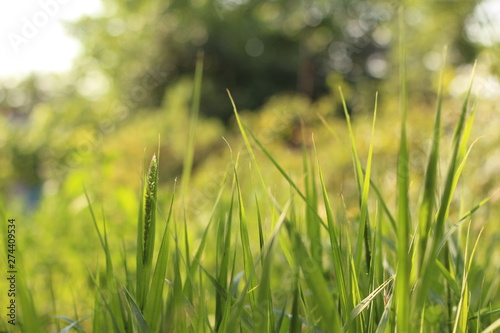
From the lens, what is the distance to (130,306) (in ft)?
1.79

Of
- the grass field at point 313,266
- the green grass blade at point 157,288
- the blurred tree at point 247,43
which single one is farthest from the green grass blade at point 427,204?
the blurred tree at point 247,43

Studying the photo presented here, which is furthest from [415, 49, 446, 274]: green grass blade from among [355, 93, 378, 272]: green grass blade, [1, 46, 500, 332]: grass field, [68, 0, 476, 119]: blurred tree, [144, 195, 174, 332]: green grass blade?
[68, 0, 476, 119]: blurred tree

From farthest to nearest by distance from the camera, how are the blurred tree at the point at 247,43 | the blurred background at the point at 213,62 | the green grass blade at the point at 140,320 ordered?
1. the blurred tree at the point at 247,43
2. the blurred background at the point at 213,62
3. the green grass blade at the point at 140,320

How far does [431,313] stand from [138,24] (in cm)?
1370

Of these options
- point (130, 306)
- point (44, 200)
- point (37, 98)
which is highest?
point (130, 306)

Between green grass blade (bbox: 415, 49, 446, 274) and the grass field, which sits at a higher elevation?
green grass blade (bbox: 415, 49, 446, 274)

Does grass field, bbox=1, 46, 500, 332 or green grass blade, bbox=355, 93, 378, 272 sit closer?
grass field, bbox=1, 46, 500, 332

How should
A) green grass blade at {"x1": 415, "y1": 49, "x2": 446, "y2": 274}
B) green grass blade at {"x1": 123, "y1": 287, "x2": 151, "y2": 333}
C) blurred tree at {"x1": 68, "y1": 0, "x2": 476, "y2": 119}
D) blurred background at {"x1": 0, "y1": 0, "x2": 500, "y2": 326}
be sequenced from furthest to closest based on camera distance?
blurred tree at {"x1": 68, "y1": 0, "x2": 476, "y2": 119}, blurred background at {"x1": 0, "y1": 0, "x2": 500, "y2": 326}, green grass blade at {"x1": 123, "y1": 287, "x2": 151, "y2": 333}, green grass blade at {"x1": 415, "y1": 49, "x2": 446, "y2": 274}

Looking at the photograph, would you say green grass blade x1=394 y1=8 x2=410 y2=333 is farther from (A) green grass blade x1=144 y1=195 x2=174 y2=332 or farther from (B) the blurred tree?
(B) the blurred tree

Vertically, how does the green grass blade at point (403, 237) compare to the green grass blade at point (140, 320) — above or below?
above

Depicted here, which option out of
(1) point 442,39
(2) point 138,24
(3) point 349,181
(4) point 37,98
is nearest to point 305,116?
(3) point 349,181

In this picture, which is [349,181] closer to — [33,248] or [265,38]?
[33,248]

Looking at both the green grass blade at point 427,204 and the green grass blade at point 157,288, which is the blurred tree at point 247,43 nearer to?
the green grass blade at point 157,288

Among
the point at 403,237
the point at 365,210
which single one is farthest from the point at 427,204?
the point at 365,210
